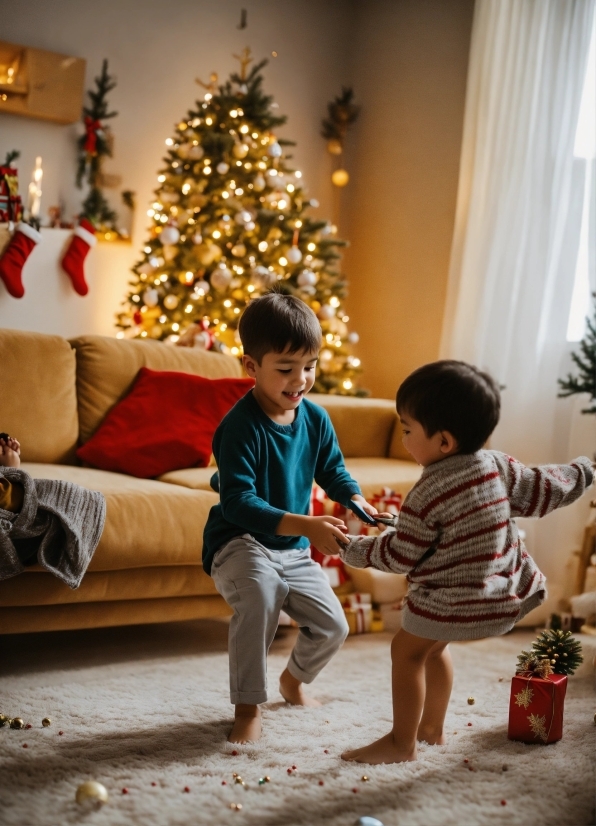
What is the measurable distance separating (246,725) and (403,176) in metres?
3.53

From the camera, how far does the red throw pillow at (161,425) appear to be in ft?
9.41

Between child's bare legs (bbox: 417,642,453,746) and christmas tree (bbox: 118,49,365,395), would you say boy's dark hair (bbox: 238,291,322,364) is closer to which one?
child's bare legs (bbox: 417,642,453,746)

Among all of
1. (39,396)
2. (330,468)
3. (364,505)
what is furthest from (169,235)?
(364,505)

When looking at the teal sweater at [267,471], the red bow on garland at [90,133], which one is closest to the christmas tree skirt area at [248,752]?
the teal sweater at [267,471]

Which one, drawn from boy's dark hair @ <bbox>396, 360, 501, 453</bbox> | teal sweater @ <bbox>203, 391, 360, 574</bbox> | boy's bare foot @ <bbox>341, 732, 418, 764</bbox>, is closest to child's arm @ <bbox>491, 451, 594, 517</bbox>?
boy's dark hair @ <bbox>396, 360, 501, 453</bbox>

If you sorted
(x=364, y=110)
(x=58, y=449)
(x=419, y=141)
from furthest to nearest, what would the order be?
(x=364, y=110) < (x=419, y=141) < (x=58, y=449)

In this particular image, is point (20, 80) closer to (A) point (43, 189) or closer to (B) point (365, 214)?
(A) point (43, 189)

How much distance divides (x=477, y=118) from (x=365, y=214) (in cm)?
119

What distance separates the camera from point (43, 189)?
421 cm

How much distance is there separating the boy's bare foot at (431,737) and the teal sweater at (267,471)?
48cm

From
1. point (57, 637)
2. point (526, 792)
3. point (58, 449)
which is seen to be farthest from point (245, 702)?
point (58, 449)

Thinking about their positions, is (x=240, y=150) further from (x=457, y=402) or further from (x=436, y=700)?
(x=436, y=700)

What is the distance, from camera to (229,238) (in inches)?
160

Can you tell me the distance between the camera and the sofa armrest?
11.8ft
